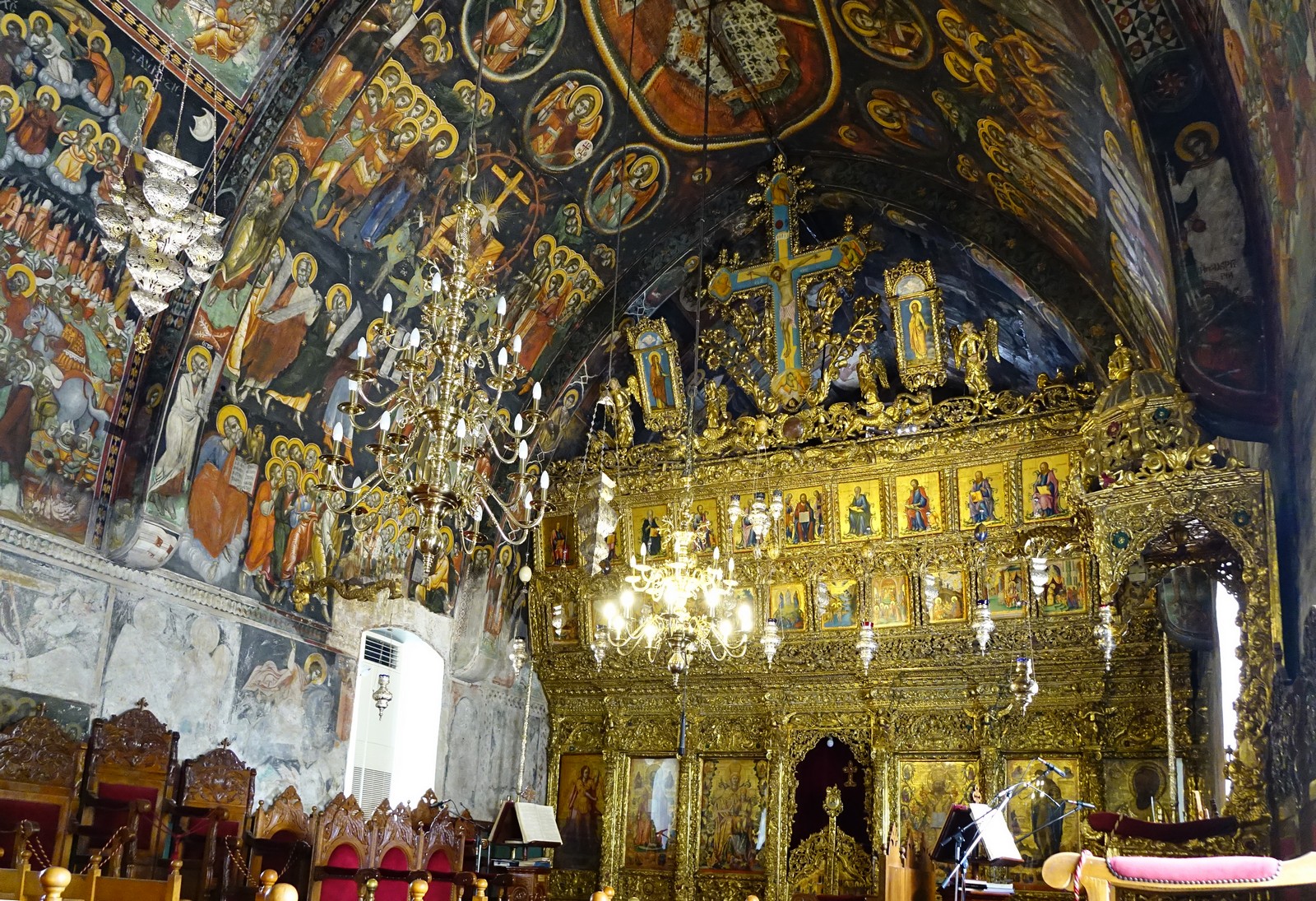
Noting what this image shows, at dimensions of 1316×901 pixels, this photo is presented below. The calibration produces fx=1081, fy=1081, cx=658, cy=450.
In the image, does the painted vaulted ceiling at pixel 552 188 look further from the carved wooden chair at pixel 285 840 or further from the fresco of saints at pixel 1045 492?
the carved wooden chair at pixel 285 840

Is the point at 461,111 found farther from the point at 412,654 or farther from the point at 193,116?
the point at 412,654

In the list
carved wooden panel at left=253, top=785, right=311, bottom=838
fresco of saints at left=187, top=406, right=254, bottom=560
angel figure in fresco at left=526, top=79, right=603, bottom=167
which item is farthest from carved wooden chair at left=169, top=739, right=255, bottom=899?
angel figure in fresco at left=526, top=79, right=603, bottom=167

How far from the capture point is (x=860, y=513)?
39.5 feet

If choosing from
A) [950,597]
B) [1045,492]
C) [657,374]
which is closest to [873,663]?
[950,597]

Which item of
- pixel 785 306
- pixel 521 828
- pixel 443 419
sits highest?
pixel 785 306

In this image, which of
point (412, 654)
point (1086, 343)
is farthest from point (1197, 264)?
point (412, 654)

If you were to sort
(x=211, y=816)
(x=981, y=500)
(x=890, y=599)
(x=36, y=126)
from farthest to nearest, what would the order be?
(x=890, y=599), (x=981, y=500), (x=211, y=816), (x=36, y=126)

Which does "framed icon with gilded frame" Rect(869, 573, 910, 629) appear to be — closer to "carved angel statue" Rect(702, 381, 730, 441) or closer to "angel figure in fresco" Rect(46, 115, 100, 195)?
"carved angel statue" Rect(702, 381, 730, 441)

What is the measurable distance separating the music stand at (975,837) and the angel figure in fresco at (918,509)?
14.6ft

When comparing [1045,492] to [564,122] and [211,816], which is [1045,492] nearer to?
[564,122]

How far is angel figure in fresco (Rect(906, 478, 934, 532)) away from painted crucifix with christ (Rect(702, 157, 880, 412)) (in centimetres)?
150

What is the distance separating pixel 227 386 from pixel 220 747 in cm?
324

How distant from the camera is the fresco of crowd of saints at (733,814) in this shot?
11984 millimetres

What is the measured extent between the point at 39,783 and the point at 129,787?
78 cm
